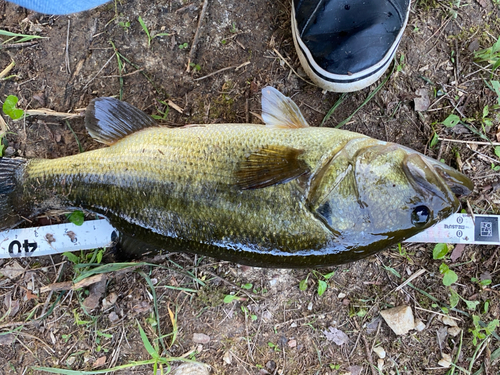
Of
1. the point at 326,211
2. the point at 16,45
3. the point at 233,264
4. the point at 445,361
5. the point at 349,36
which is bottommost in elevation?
the point at 445,361

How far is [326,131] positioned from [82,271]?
7.71 ft

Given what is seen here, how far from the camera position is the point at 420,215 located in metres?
2.12

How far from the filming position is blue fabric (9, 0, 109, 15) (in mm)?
3033

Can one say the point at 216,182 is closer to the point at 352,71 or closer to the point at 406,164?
the point at 406,164

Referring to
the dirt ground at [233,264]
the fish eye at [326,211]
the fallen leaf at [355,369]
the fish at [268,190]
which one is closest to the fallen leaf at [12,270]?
the dirt ground at [233,264]

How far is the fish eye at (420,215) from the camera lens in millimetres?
2123

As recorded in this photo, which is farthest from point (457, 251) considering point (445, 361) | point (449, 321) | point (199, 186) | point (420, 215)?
point (199, 186)

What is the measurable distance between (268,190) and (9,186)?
2.14m

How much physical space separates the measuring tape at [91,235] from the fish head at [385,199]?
0.87 m

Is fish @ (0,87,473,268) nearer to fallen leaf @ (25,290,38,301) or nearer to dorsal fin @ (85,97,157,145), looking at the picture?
dorsal fin @ (85,97,157,145)

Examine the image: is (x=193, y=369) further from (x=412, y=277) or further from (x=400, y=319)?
(x=412, y=277)

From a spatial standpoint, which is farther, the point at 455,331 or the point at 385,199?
the point at 455,331

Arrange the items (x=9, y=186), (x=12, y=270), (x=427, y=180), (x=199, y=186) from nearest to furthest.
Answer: (x=427, y=180) → (x=199, y=186) → (x=9, y=186) → (x=12, y=270)

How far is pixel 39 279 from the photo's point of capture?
120 inches
